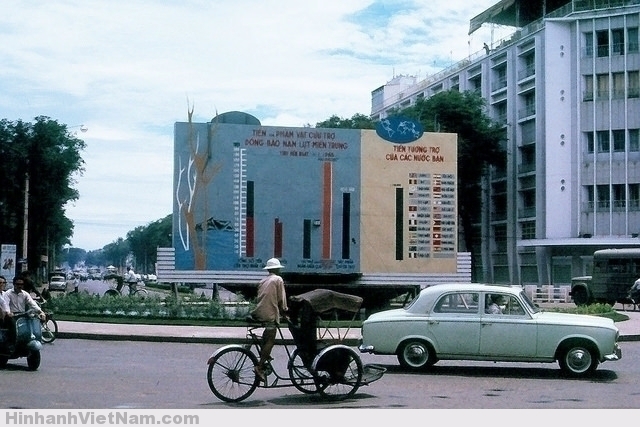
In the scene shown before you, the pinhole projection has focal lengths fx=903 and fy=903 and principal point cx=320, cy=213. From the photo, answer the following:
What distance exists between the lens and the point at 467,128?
211ft

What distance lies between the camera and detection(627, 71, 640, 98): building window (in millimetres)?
60375

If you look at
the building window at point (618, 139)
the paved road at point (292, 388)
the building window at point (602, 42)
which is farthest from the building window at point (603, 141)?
the paved road at point (292, 388)

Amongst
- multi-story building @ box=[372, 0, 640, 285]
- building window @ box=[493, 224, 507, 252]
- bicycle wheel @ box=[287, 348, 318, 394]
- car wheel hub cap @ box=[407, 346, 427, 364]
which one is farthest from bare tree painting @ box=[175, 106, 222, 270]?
building window @ box=[493, 224, 507, 252]

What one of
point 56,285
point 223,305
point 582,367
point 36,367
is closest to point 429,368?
point 582,367

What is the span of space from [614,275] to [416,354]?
26.4 metres

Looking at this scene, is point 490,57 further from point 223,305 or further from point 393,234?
point 223,305

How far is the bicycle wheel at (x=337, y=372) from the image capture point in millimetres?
11164

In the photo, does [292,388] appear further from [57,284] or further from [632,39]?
[57,284]

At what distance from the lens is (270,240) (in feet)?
94.1

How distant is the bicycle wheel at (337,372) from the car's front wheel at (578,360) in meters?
4.58

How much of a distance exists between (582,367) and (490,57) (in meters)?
58.8

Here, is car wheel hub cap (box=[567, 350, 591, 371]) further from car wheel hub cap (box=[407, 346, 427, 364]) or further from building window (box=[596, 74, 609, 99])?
building window (box=[596, 74, 609, 99])

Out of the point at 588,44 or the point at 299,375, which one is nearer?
the point at 299,375

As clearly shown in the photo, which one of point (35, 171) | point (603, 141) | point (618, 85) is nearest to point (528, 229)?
point (603, 141)
